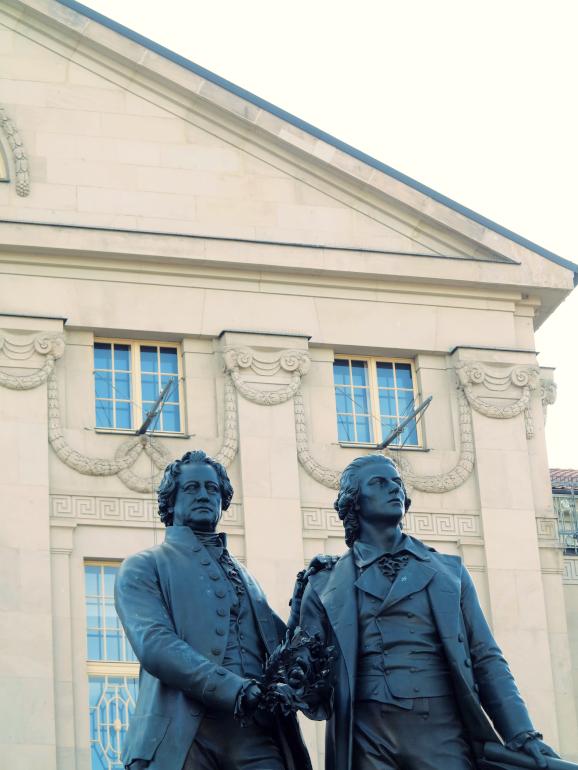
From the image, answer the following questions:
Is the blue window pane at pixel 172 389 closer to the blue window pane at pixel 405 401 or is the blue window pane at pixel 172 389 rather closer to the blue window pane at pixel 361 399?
the blue window pane at pixel 361 399

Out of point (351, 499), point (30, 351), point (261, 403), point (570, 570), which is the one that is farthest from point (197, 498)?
point (570, 570)

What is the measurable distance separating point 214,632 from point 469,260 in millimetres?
15162

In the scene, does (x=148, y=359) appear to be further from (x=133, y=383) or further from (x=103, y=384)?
(x=103, y=384)

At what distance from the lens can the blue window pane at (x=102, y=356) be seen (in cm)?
2183

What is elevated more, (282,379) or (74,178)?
(74,178)

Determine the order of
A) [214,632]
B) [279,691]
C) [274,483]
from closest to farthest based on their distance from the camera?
[279,691] < [214,632] < [274,483]

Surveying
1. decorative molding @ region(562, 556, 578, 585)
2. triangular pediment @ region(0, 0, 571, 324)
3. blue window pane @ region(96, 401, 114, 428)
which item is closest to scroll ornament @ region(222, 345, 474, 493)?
blue window pane @ region(96, 401, 114, 428)

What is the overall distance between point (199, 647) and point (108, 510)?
1251 centimetres

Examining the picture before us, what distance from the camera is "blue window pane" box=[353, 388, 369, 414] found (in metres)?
22.7

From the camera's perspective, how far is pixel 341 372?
22.8 m

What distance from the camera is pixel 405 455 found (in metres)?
22.3

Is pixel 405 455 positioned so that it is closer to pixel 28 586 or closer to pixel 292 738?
pixel 28 586

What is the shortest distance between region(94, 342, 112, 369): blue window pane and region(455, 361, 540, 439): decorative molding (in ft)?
13.6

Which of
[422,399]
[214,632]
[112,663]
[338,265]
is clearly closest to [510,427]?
[422,399]
